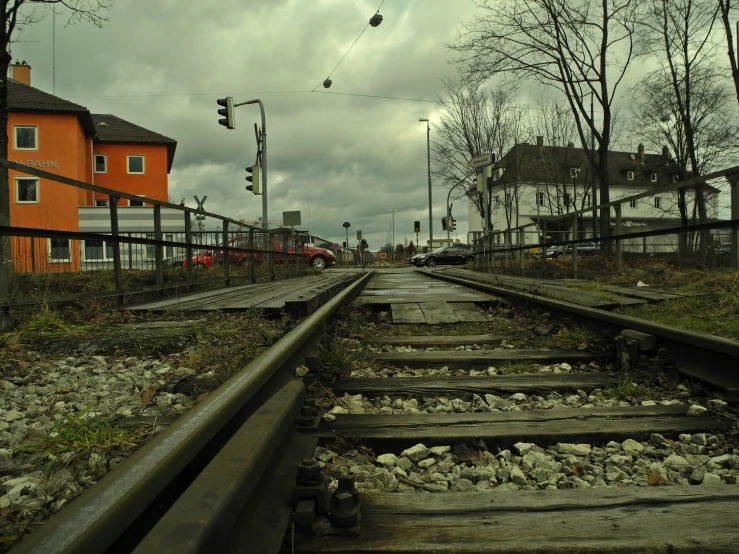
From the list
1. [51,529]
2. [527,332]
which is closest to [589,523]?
[51,529]

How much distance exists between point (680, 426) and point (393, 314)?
399 centimetres

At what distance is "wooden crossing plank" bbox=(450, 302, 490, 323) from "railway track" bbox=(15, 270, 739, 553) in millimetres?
1847

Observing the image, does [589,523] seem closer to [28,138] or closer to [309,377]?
[309,377]

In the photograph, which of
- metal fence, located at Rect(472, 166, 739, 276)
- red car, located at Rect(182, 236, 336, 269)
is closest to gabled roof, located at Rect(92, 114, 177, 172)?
red car, located at Rect(182, 236, 336, 269)

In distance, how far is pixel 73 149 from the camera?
3381 cm

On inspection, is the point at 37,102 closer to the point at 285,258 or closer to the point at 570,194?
the point at 285,258

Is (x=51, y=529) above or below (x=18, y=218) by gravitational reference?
below

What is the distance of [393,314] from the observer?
20.4 feet

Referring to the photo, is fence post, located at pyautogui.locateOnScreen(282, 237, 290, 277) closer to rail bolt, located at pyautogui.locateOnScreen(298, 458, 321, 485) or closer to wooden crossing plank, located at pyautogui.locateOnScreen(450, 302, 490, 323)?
wooden crossing plank, located at pyautogui.locateOnScreen(450, 302, 490, 323)

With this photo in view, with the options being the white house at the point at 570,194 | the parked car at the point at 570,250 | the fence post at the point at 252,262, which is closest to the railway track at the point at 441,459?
the white house at the point at 570,194

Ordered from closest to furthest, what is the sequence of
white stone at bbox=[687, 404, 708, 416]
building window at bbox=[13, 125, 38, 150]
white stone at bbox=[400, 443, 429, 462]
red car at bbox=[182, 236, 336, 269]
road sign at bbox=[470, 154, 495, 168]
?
white stone at bbox=[400, 443, 429, 462]
white stone at bbox=[687, 404, 708, 416]
red car at bbox=[182, 236, 336, 269]
road sign at bbox=[470, 154, 495, 168]
building window at bbox=[13, 125, 38, 150]

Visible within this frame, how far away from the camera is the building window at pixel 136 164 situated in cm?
4231

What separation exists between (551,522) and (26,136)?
3987 centimetres

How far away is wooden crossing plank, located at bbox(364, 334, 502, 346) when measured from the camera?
455cm
